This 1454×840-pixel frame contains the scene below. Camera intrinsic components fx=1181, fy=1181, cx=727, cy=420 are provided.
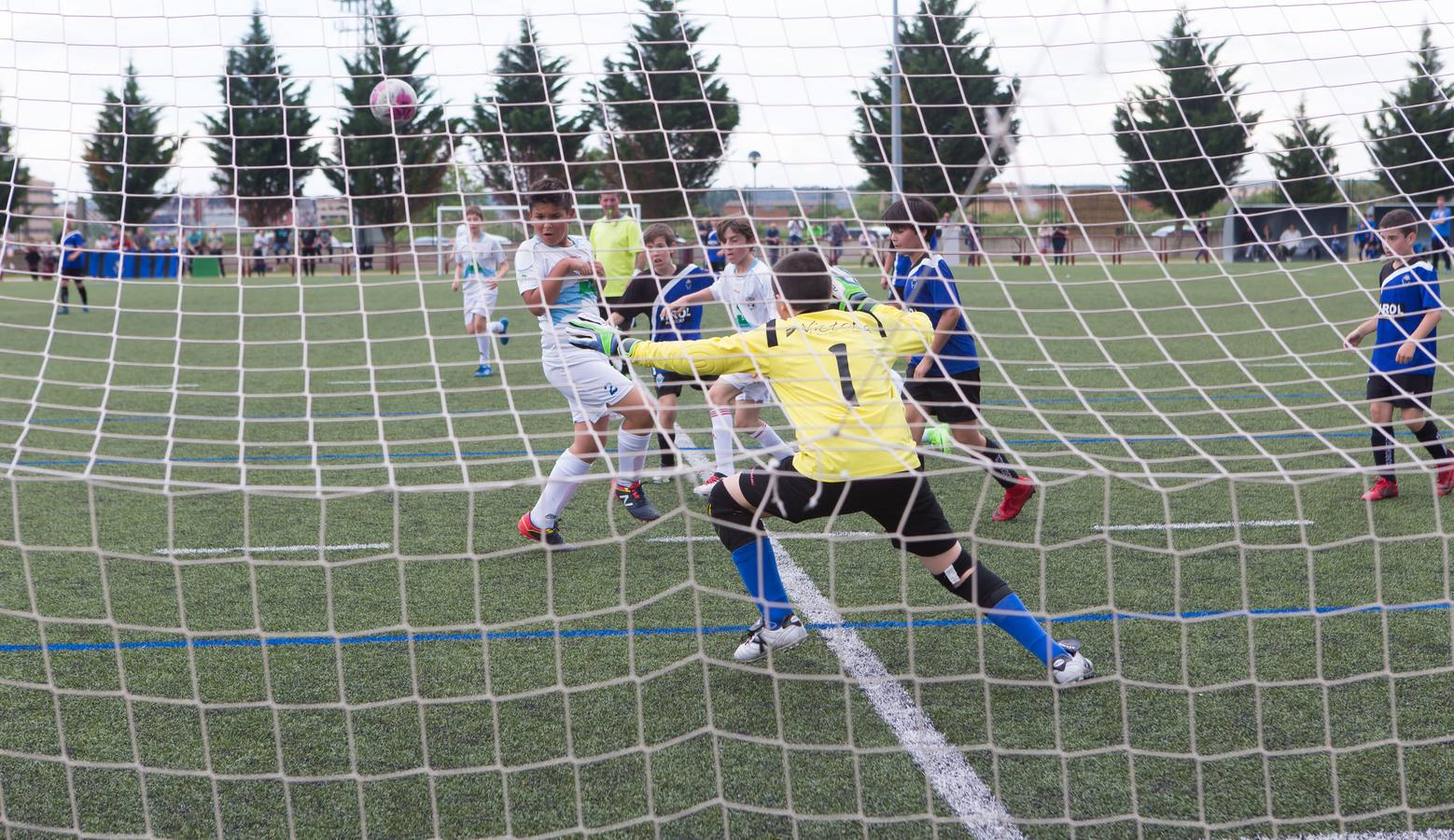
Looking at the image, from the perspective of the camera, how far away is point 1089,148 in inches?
209

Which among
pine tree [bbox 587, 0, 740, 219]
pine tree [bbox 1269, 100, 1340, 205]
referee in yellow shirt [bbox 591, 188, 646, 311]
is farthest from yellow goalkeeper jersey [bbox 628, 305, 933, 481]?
referee in yellow shirt [bbox 591, 188, 646, 311]

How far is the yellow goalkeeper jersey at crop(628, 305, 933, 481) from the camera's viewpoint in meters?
3.52

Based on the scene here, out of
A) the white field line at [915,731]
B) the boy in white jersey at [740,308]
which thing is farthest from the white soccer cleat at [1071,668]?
the boy in white jersey at [740,308]

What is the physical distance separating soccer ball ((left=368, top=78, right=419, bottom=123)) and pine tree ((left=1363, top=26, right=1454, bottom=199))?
4.12 m

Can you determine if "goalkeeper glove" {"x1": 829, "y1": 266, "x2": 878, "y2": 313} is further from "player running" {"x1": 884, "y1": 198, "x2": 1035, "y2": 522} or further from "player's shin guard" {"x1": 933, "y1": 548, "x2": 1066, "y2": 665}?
"player's shin guard" {"x1": 933, "y1": 548, "x2": 1066, "y2": 665}

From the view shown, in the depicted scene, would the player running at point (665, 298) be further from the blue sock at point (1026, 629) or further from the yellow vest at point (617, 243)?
the blue sock at point (1026, 629)

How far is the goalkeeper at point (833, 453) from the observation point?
353 cm

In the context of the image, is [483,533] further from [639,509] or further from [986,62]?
[986,62]

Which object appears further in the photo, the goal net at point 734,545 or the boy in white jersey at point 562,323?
the boy in white jersey at point 562,323

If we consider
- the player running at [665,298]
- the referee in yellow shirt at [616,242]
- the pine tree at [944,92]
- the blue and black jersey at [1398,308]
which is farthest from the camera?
the referee in yellow shirt at [616,242]

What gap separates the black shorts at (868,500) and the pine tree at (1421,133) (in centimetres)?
255

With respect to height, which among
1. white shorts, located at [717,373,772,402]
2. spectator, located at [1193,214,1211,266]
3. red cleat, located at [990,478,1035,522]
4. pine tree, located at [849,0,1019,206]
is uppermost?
pine tree, located at [849,0,1019,206]

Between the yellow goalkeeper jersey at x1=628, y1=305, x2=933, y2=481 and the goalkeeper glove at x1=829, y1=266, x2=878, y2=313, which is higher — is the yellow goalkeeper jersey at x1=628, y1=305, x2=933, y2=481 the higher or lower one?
the lower one

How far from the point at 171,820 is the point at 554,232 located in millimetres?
2959
